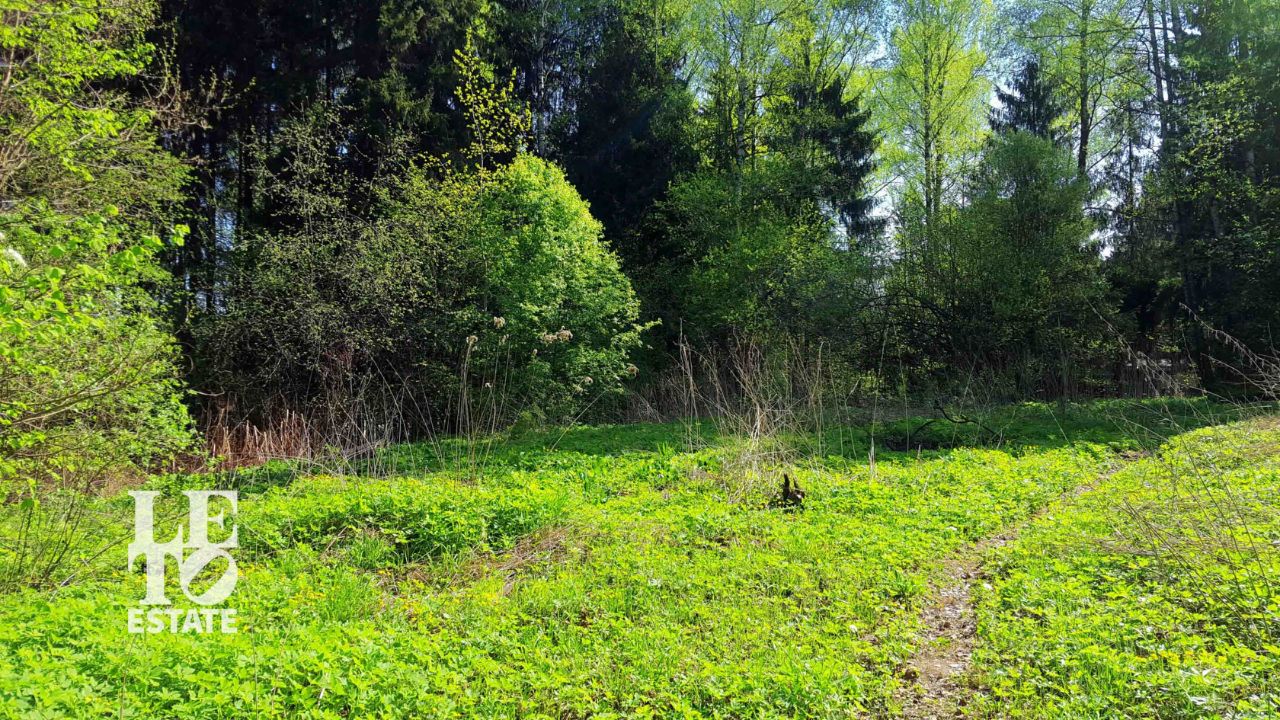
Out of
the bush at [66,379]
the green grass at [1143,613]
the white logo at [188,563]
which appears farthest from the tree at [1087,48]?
the bush at [66,379]

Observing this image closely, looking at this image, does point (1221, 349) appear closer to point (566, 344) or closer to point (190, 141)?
point (566, 344)

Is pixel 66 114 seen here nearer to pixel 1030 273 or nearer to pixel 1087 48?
pixel 1030 273

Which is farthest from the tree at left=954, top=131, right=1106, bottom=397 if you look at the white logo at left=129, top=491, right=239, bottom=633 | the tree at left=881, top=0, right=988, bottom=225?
the white logo at left=129, top=491, right=239, bottom=633

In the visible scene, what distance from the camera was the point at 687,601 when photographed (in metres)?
4.05

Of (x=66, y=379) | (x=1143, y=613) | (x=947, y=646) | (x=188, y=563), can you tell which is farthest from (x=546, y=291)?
(x=1143, y=613)

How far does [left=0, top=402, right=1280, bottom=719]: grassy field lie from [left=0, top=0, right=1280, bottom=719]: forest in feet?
0.11

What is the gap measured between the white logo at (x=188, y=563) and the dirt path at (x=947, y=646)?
134 inches

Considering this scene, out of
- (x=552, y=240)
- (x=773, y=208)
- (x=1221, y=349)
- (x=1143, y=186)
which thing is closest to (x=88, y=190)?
(x=552, y=240)

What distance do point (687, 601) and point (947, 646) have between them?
148 cm

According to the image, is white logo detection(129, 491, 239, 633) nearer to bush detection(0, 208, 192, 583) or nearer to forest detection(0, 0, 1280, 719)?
forest detection(0, 0, 1280, 719)

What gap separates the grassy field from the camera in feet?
9.07

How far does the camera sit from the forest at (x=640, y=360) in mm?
3260

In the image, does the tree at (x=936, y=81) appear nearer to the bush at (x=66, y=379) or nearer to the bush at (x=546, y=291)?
the bush at (x=546, y=291)

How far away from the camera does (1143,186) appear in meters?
16.1
